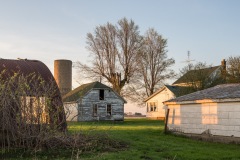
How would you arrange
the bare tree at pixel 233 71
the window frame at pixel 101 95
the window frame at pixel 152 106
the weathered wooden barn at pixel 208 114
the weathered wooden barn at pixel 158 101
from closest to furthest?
the weathered wooden barn at pixel 208 114 < the bare tree at pixel 233 71 < the window frame at pixel 101 95 < the weathered wooden barn at pixel 158 101 < the window frame at pixel 152 106

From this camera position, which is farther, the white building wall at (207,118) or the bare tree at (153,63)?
the bare tree at (153,63)

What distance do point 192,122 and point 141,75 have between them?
111 ft

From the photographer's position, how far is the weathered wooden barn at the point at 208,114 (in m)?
17.1

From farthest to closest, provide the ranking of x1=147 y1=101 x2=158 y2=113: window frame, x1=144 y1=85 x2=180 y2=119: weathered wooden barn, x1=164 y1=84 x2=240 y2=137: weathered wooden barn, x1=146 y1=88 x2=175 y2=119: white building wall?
x1=147 y1=101 x2=158 y2=113: window frame, x1=146 y1=88 x2=175 y2=119: white building wall, x1=144 y1=85 x2=180 y2=119: weathered wooden barn, x1=164 y1=84 x2=240 y2=137: weathered wooden barn

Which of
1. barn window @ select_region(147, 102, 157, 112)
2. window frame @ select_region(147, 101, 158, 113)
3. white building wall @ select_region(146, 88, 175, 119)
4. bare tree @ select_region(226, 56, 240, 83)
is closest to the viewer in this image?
bare tree @ select_region(226, 56, 240, 83)

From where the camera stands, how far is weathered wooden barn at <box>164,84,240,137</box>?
17062mm

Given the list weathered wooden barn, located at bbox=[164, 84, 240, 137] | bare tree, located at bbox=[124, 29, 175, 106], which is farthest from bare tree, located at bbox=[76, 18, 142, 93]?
weathered wooden barn, located at bbox=[164, 84, 240, 137]

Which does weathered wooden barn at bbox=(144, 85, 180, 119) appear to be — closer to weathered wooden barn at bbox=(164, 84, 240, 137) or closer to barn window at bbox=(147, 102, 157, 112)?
barn window at bbox=(147, 102, 157, 112)

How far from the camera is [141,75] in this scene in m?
53.4

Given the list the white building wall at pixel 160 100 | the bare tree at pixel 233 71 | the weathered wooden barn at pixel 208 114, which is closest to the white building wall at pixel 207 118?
the weathered wooden barn at pixel 208 114

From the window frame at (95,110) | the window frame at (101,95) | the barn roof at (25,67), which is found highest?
the barn roof at (25,67)

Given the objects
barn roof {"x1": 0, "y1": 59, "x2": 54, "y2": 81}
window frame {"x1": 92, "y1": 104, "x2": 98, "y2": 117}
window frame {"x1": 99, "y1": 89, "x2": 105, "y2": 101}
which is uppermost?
barn roof {"x1": 0, "y1": 59, "x2": 54, "y2": 81}

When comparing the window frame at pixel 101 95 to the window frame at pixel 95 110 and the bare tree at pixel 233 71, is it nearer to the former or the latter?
the window frame at pixel 95 110

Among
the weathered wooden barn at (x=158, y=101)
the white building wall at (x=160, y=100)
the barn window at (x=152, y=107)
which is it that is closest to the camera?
the weathered wooden barn at (x=158, y=101)
